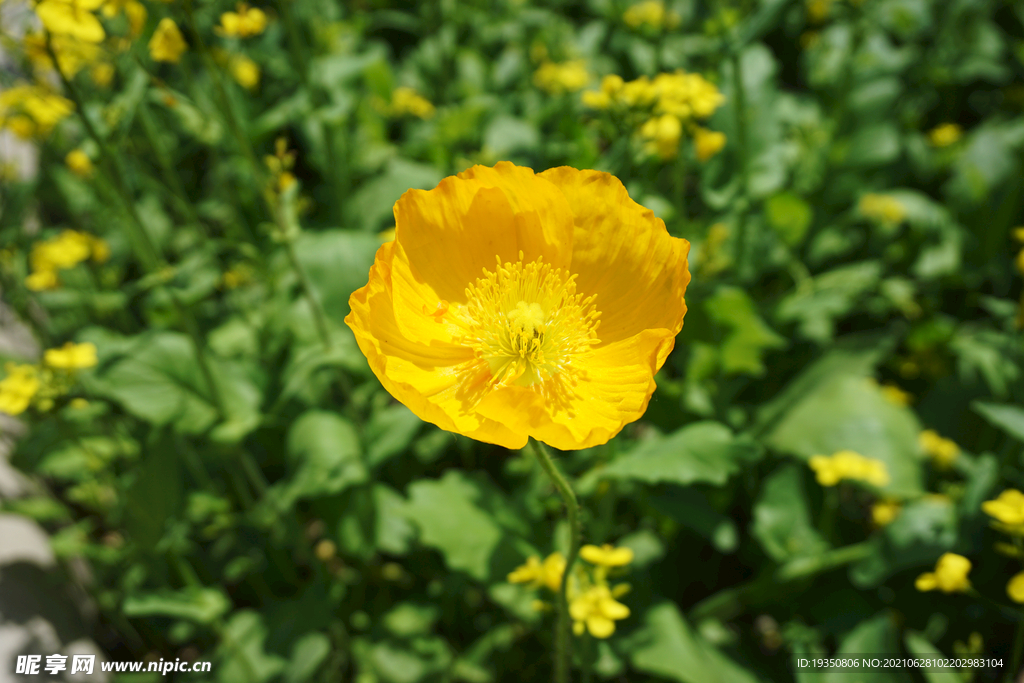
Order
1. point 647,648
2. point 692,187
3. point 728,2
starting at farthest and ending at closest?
1. point 692,187
2. point 728,2
3. point 647,648

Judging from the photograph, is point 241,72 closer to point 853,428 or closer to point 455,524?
point 455,524

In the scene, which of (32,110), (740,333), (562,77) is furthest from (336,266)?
(32,110)

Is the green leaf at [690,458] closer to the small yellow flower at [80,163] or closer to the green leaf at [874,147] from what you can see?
the green leaf at [874,147]

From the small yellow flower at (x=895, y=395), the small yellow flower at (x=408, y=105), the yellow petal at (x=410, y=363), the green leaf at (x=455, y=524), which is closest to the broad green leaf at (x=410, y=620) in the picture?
the green leaf at (x=455, y=524)

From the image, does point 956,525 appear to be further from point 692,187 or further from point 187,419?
point 187,419

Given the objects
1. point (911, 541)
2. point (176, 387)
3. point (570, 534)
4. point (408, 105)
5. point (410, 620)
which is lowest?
point (410, 620)

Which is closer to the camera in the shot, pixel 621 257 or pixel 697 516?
pixel 621 257

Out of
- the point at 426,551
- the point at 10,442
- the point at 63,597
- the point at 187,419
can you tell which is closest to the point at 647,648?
the point at 426,551
